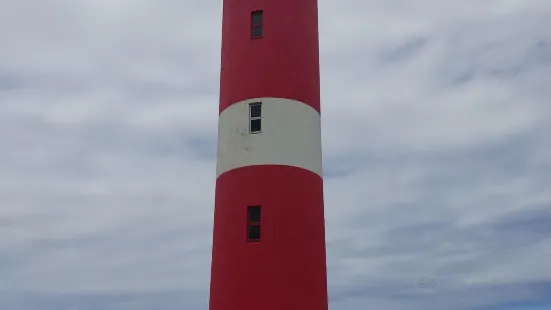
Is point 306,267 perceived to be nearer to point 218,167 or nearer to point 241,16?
point 218,167

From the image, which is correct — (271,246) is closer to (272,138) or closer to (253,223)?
(253,223)

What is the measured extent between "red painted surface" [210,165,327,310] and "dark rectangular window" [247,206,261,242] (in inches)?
4.7

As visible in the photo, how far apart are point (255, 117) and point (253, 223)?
295 centimetres

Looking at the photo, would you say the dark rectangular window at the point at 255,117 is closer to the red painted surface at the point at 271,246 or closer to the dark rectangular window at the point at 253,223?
the red painted surface at the point at 271,246

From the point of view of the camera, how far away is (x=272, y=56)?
18.1 meters

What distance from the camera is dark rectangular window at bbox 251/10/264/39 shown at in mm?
18484

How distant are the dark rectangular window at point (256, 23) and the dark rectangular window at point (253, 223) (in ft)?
16.4

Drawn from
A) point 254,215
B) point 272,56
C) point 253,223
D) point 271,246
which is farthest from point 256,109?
point 271,246

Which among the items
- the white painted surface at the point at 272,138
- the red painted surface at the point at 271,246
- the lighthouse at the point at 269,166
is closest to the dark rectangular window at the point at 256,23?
the lighthouse at the point at 269,166

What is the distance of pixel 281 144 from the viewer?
687 inches

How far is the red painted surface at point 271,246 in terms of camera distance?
16.5 m

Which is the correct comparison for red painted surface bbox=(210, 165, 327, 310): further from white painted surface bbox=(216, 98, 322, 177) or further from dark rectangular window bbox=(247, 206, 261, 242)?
white painted surface bbox=(216, 98, 322, 177)

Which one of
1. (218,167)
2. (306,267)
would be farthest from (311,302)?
(218,167)

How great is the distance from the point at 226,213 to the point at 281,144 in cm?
240
